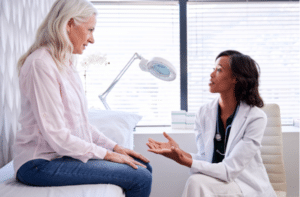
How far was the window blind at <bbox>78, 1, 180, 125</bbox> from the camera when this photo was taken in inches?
97.7

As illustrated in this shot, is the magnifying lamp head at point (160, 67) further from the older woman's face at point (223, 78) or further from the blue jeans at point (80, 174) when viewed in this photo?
the blue jeans at point (80, 174)

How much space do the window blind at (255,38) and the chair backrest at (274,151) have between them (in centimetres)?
79

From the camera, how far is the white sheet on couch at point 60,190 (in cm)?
91

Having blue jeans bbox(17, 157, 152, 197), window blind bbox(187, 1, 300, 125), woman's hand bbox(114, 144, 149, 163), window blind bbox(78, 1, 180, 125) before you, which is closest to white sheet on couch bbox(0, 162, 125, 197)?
blue jeans bbox(17, 157, 152, 197)

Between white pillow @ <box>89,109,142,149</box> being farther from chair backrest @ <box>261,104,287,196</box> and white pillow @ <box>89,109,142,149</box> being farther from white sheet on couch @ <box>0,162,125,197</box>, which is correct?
chair backrest @ <box>261,104,287,196</box>

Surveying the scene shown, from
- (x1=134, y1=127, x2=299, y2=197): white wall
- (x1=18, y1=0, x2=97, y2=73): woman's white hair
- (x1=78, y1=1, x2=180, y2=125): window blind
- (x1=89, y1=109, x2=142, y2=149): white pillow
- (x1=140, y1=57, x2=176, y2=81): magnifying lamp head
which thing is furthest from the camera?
(x1=78, y1=1, x2=180, y2=125): window blind

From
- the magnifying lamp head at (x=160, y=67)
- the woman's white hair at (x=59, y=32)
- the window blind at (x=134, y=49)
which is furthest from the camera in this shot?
the window blind at (x=134, y=49)

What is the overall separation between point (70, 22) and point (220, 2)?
180 cm

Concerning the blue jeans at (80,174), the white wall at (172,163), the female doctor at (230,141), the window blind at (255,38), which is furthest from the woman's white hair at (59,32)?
the window blind at (255,38)

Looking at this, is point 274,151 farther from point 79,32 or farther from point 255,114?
point 79,32

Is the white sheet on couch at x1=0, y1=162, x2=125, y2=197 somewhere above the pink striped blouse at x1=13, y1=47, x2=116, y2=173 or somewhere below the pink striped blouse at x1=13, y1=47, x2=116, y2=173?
below

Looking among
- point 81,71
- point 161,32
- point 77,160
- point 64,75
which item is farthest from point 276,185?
point 81,71

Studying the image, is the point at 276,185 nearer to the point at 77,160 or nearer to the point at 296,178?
the point at 296,178

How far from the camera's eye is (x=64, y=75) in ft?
3.65
